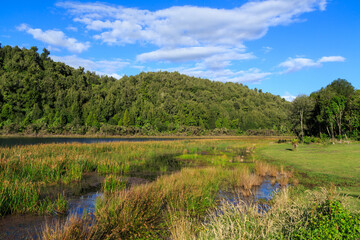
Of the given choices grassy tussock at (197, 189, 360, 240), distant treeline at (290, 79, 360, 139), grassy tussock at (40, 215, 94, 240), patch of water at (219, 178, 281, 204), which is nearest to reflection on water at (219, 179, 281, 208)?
patch of water at (219, 178, 281, 204)

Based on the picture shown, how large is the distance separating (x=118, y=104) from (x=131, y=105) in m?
8.47

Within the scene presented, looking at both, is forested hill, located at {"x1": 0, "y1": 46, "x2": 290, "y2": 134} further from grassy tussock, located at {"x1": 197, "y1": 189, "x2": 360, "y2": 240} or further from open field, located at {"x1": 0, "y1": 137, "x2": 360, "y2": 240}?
grassy tussock, located at {"x1": 197, "y1": 189, "x2": 360, "y2": 240}

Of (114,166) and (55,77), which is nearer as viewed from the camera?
(114,166)

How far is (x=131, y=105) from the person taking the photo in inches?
5413

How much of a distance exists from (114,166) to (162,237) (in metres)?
12.9

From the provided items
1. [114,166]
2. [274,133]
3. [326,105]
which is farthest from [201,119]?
[114,166]

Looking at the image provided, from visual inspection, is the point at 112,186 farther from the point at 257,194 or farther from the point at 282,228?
the point at 282,228

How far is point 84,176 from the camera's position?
1639 centimetres

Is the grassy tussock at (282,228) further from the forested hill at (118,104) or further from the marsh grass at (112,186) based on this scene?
the forested hill at (118,104)

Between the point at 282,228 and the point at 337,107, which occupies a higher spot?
the point at 337,107

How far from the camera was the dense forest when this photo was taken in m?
91.7

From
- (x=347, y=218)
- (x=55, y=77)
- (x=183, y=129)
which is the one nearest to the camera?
(x=347, y=218)

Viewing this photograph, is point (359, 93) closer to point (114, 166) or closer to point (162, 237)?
point (114, 166)

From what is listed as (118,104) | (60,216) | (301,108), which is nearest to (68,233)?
(60,216)
